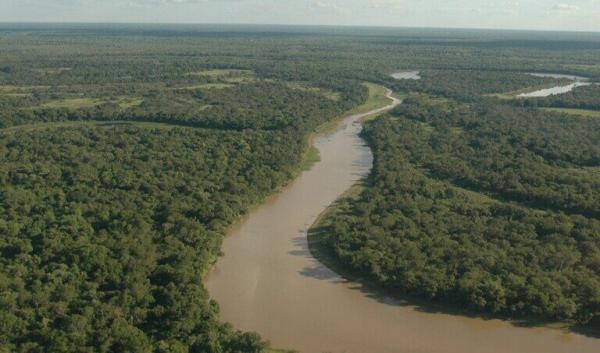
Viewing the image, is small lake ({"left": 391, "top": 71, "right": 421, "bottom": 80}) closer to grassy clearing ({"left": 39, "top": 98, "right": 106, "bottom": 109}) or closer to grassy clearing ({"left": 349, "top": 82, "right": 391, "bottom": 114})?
grassy clearing ({"left": 349, "top": 82, "right": 391, "bottom": 114})

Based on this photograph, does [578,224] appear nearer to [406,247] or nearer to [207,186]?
[406,247]

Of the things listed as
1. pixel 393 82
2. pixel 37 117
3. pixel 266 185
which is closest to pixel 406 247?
pixel 266 185

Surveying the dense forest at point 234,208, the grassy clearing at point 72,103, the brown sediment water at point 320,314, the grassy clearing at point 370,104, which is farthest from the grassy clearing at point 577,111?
the grassy clearing at point 72,103

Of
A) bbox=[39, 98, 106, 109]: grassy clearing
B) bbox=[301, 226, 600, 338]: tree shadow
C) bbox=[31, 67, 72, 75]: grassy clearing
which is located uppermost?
bbox=[31, 67, 72, 75]: grassy clearing

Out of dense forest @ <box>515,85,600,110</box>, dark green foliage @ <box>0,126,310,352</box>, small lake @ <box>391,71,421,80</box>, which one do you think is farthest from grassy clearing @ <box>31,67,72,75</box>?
dense forest @ <box>515,85,600,110</box>

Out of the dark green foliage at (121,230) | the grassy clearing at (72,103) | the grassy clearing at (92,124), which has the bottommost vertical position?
the dark green foliage at (121,230)

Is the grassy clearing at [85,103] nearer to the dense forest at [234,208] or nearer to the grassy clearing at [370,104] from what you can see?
the dense forest at [234,208]
